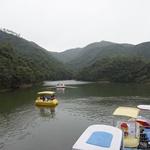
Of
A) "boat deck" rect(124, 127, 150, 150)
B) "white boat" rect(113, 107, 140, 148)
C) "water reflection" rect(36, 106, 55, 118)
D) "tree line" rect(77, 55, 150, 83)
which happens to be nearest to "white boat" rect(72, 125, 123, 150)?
"boat deck" rect(124, 127, 150, 150)

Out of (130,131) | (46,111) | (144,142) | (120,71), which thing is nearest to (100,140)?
(144,142)

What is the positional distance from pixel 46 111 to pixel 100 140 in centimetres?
2381

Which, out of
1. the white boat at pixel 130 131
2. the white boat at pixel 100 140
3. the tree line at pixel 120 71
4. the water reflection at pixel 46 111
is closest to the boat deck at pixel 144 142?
the white boat at pixel 130 131

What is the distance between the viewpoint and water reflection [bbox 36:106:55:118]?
32188mm

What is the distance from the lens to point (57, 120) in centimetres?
2886

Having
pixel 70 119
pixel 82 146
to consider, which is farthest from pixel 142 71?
pixel 82 146

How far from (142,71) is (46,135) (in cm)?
11190

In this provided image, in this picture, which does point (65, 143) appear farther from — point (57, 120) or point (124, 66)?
point (124, 66)

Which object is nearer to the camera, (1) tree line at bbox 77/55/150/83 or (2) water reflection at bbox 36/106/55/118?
(2) water reflection at bbox 36/106/55/118

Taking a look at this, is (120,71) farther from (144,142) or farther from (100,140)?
(100,140)

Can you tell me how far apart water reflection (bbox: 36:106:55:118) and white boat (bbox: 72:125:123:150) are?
1867 centimetres

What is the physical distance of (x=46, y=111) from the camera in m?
35.1

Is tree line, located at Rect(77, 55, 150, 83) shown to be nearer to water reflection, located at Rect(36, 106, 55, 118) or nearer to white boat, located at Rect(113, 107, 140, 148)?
water reflection, located at Rect(36, 106, 55, 118)

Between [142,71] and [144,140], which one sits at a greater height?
[142,71]
